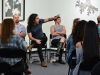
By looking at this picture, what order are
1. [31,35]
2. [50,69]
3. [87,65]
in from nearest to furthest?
[87,65] < [50,69] < [31,35]

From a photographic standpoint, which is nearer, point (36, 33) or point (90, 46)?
point (90, 46)

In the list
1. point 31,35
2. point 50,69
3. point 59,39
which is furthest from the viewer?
point 59,39

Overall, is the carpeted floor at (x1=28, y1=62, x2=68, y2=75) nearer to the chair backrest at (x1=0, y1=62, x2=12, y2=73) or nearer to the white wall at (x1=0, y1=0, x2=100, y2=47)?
the chair backrest at (x1=0, y1=62, x2=12, y2=73)

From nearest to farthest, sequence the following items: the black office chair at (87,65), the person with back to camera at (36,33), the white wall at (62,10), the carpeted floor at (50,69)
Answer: the black office chair at (87,65), the carpeted floor at (50,69), the person with back to camera at (36,33), the white wall at (62,10)

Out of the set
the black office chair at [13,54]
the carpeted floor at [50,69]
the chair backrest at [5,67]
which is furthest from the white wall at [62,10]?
the chair backrest at [5,67]

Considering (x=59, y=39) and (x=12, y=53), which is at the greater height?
(x=59, y=39)

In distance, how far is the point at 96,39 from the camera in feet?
8.07

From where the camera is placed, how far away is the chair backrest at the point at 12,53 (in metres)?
2.98

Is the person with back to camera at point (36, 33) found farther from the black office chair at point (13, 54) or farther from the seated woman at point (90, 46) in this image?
the seated woman at point (90, 46)

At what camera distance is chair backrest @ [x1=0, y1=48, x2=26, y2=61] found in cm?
298

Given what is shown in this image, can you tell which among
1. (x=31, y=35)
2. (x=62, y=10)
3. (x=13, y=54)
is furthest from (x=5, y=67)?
(x=62, y=10)

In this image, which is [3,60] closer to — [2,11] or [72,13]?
[2,11]

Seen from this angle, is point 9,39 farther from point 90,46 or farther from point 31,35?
point 31,35

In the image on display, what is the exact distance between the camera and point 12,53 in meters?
3.01
